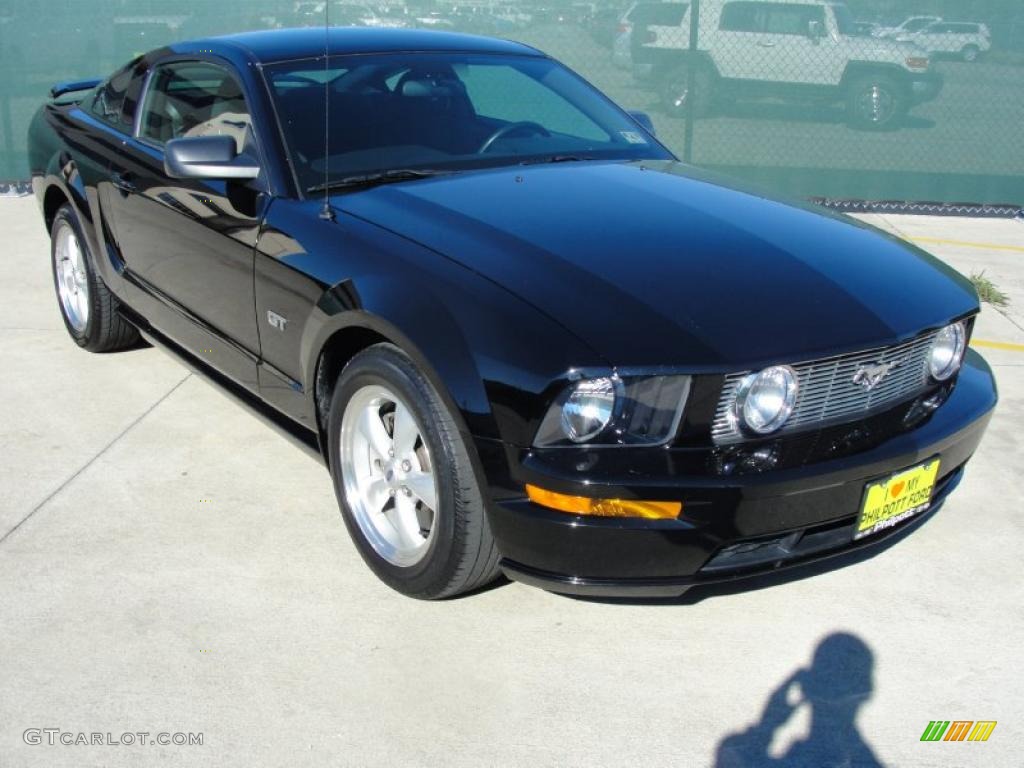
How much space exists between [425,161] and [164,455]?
1.57m

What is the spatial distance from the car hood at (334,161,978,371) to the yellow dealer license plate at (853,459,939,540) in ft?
1.26

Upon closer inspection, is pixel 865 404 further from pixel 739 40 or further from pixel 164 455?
pixel 739 40

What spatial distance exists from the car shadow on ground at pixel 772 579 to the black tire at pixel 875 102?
718 cm

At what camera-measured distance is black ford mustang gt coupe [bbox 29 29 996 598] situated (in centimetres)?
280

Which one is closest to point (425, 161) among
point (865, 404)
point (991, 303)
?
point (865, 404)

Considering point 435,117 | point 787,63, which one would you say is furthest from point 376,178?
point 787,63

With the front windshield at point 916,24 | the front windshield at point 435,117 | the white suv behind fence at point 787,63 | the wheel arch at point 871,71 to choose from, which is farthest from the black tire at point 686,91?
the front windshield at point 435,117

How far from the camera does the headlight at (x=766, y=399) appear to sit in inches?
112

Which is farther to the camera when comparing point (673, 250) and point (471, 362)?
point (673, 250)

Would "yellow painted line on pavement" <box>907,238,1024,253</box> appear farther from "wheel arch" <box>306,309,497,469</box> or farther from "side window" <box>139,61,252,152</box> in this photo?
"wheel arch" <box>306,309,497,469</box>

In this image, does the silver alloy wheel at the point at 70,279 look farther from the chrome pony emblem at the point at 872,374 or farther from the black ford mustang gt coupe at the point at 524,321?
the chrome pony emblem at the point at 872,374

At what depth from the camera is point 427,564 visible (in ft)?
10.5

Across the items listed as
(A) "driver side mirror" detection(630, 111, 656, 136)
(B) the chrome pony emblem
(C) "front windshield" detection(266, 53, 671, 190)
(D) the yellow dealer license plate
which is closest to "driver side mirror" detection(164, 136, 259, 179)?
(C) "front windshield" detection(266, 53, 671, 190)

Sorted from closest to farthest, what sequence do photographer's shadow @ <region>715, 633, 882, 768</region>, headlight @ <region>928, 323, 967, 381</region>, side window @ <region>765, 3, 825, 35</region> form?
photographer's shadow @ <region>715, 633, 882, 768</region>
headlight @ <region>928, 323, 967, 381</region>
side window @ <region>765, 3, 825, 35</region>
